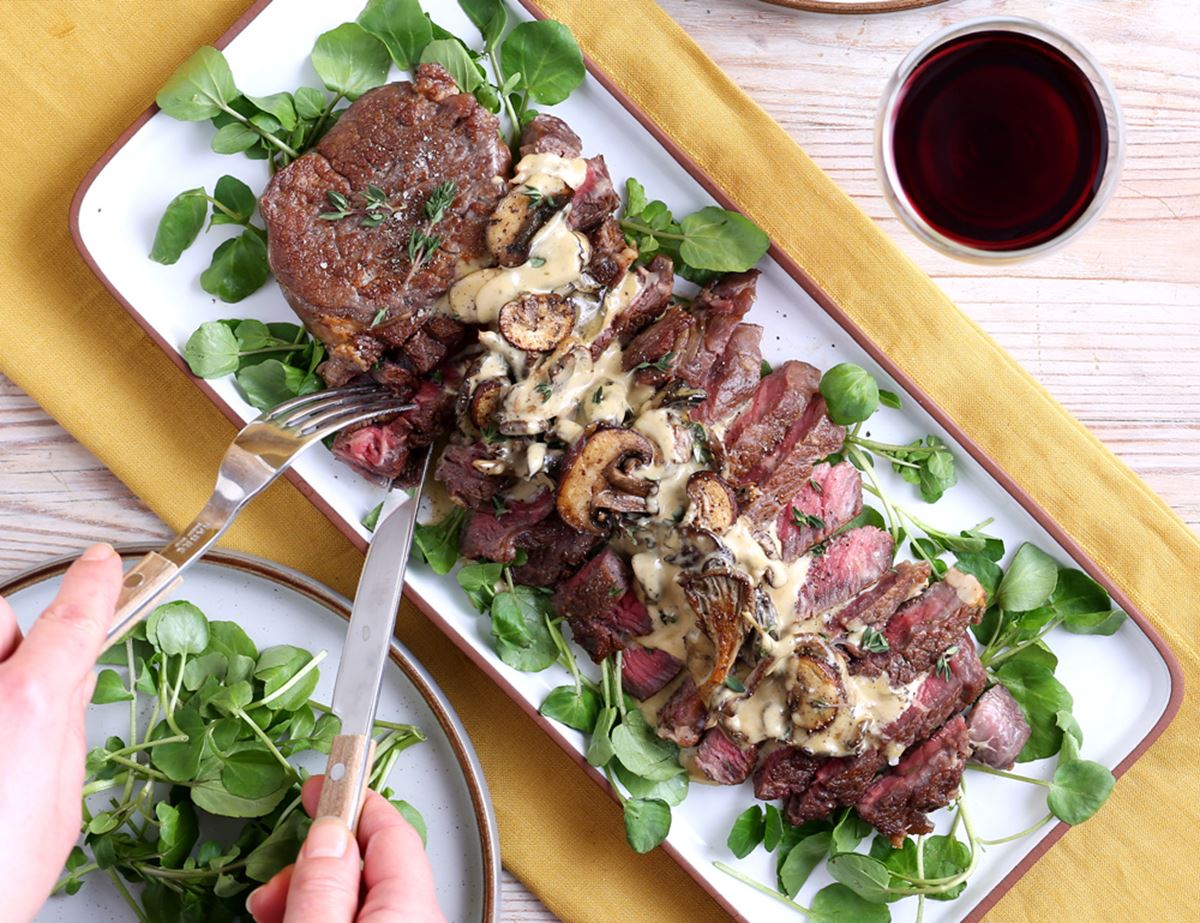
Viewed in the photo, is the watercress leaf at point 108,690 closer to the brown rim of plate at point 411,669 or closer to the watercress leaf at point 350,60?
the brown rim of plate at point 411,669

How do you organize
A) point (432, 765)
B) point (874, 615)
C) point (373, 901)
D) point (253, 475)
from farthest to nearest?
point (432, 765) → point (874, 615) → point (253, 475) → point (373, 901)

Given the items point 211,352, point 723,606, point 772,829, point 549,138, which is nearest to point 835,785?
point 772,829

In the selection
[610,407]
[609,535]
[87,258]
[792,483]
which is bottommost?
[792,483]

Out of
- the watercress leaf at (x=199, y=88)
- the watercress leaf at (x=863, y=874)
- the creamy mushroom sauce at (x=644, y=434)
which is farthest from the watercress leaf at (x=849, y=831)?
the watercress leaf at (x=199, y=88)

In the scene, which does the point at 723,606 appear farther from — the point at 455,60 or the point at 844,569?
the point at 455,60

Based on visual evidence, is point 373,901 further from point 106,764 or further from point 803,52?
point 803,52

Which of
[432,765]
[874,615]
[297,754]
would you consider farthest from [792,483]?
[297,754]
